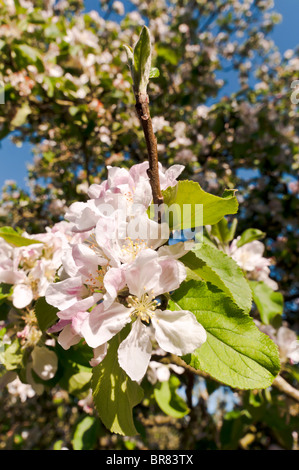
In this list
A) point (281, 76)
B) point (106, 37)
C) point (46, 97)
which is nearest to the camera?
point (46, 97)

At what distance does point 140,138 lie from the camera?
2.85 m

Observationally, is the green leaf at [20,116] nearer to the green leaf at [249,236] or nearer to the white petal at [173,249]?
the green leaf at [249,236]

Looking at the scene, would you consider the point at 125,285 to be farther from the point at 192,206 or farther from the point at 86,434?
the point at 86,434

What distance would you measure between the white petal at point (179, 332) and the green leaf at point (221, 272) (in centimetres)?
12

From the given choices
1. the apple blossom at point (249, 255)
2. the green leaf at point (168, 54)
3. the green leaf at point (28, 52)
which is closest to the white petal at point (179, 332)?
the apple blossom at point (249, 255)

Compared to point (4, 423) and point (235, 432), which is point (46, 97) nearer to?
point (235, 432)

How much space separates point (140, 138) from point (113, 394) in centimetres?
247

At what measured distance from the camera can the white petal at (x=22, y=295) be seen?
0.96 meters

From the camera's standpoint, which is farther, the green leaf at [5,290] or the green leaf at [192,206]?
the green leaf at [5,290]

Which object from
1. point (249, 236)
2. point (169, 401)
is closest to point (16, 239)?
point (249, 236)

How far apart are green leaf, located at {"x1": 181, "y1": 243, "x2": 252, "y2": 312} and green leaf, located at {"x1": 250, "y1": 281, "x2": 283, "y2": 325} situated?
514 millimetres

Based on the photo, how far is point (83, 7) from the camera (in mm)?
5340
